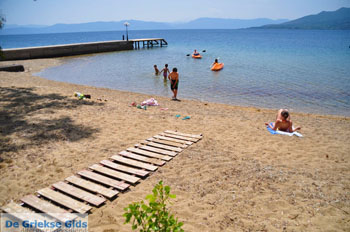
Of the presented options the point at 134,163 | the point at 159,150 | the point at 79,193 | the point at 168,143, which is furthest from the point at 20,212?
the point at 168,143

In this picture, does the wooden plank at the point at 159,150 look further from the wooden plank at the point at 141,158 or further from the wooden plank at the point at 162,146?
the wooden plank at the point at 141,158

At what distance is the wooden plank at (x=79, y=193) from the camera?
11.7ft

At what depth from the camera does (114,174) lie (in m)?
4.32

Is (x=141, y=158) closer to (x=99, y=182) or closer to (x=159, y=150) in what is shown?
(x=159, y=150)

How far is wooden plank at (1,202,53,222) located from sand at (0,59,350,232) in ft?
0.89

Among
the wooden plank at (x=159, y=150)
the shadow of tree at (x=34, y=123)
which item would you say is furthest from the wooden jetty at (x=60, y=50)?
the wooden plank at (x=159, y=150)

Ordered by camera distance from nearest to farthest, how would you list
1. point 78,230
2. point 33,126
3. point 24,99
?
1. point 78,230
2. point 33,126
3. point 24,99

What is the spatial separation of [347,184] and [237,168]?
1.93m

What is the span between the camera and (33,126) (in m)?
6.35

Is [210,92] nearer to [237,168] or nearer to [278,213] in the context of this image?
[237,168]

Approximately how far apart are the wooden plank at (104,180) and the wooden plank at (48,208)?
2.64ft

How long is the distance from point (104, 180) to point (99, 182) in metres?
0.09

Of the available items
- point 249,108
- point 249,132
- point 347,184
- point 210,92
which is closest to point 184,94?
point 210,92

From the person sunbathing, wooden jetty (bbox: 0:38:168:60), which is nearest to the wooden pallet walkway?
the person sunbathing
